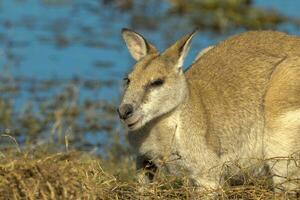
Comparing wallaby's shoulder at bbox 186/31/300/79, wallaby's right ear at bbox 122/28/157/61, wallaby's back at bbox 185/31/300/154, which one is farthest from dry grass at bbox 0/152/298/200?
wallaby's shoulder at bbox 186/31/300/79

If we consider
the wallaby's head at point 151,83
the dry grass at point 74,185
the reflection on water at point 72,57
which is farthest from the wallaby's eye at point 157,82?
the reflection on water at point 72,57

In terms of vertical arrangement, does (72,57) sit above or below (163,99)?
above

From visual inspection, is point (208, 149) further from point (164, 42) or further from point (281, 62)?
point (164, 42)

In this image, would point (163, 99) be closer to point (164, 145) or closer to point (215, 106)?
point (164, 145)

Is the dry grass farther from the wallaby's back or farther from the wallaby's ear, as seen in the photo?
the wallaby's ear

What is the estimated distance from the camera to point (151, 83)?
766cm

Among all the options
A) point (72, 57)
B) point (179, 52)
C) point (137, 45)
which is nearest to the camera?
point (179, 52)

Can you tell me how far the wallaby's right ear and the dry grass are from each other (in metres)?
1.04

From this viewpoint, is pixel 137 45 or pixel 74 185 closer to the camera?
pixel 74 185

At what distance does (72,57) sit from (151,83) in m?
7.22

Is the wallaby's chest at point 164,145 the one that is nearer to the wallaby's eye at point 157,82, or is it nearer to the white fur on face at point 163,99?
the white fur on face at point 163,99

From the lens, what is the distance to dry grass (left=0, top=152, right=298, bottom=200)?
6.35 meters

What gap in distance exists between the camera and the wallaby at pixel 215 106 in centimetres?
769

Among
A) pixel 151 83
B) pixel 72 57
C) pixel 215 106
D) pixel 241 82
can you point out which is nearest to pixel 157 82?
pixel 151 83
